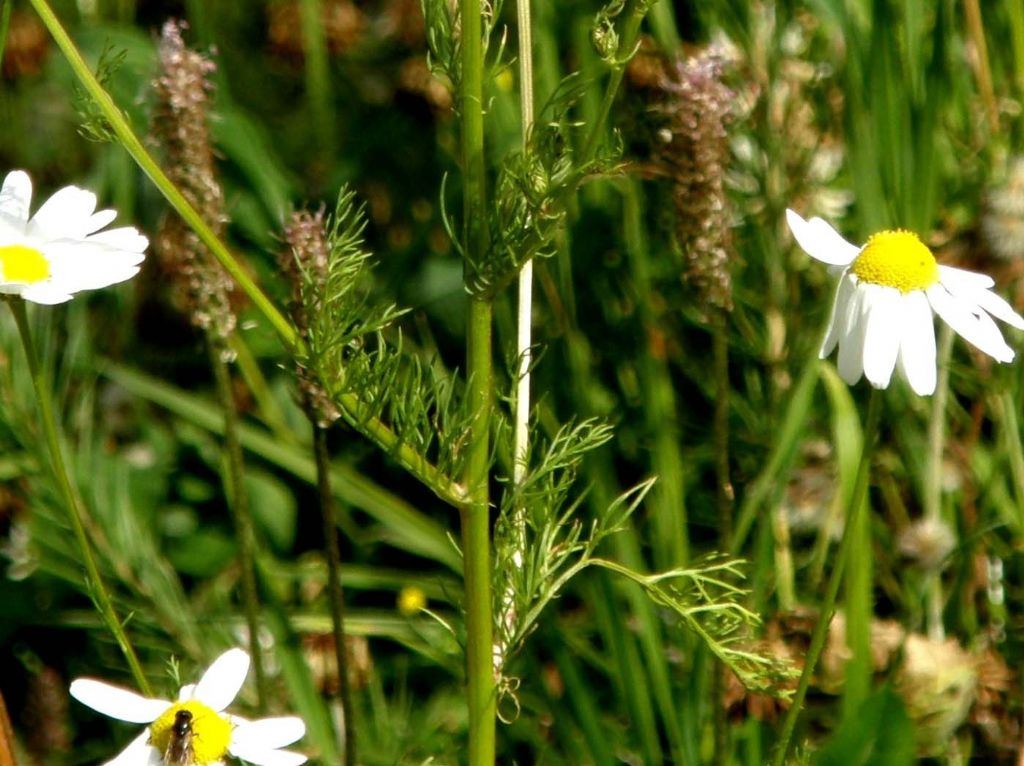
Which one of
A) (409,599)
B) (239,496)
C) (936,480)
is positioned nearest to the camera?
(239,496)

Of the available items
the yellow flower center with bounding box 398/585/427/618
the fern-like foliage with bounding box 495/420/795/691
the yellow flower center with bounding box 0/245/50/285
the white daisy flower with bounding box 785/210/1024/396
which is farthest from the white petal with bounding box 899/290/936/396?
the yellow flower center with bounding box 398/585/427/618

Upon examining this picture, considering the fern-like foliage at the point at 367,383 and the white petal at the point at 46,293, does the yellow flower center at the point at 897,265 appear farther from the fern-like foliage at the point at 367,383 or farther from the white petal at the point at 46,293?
the white petal at the point at 46,293

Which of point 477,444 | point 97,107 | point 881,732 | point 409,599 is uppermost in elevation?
point 97,107

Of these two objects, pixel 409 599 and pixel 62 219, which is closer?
pixel 62 219

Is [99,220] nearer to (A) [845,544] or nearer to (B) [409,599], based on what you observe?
(A) [845,544]

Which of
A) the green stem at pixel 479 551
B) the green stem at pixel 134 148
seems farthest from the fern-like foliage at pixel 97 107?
the green stem at pixel 479 551

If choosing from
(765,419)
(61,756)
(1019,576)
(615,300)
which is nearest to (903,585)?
(1019,576)

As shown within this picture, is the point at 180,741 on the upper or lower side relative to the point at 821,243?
lower

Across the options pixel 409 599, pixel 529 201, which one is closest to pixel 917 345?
pixel 529 201
